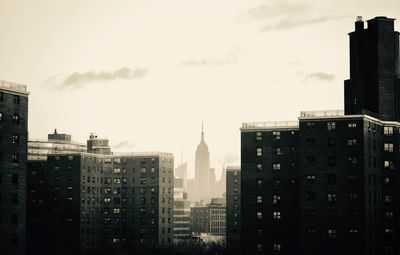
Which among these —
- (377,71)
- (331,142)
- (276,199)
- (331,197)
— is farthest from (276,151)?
(377,71)

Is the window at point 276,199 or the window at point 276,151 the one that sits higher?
the window at point 276,151

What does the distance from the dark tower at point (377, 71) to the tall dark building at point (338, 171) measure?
0.23 meters

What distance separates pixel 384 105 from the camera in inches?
6708

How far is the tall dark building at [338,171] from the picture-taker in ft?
516

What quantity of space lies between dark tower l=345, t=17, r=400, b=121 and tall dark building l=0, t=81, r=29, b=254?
76414mm

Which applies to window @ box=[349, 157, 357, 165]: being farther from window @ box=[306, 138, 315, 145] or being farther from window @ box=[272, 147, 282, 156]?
window @ box=[272, 147, 282, 156]

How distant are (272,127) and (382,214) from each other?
108ft

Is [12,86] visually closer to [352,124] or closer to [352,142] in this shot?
[352,124]

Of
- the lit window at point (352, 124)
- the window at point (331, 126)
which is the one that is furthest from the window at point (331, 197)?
the lit window at point (352, 124)

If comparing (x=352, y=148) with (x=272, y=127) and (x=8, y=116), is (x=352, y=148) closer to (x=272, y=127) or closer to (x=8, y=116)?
(x=272, y=127)

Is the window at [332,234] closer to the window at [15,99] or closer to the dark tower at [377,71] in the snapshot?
the dark tower at [377,71]

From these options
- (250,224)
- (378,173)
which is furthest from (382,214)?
(250,224)

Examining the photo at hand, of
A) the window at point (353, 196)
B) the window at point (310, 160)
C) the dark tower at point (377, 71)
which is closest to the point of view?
the window at point (353, 196)

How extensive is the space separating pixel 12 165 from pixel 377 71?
85.4 metres
